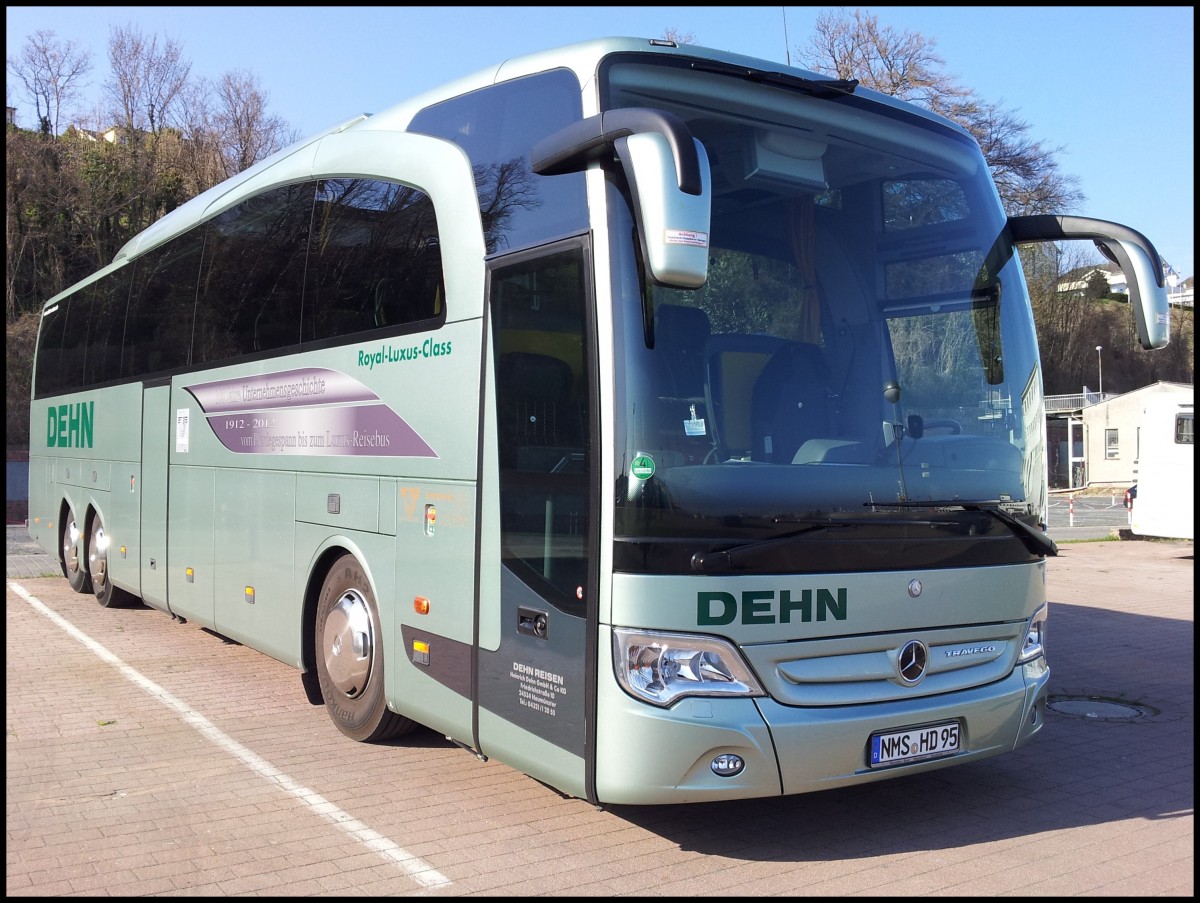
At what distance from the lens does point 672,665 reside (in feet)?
15.2

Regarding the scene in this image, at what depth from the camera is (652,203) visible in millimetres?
4152

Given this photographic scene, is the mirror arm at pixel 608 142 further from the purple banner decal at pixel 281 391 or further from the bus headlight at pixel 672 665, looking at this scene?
the purple banner decal at pixel 281 391

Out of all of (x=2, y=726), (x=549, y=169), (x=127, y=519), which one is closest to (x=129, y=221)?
(x=127, y=519)

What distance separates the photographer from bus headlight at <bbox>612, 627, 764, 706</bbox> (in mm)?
4605

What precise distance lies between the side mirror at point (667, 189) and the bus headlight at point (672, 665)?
4.83 ft

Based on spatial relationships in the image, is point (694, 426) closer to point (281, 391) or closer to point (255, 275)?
point (281, 391)

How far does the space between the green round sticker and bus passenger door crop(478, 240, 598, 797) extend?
0.22 meters

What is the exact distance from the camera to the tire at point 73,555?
13070mm

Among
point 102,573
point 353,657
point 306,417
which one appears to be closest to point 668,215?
point 353,657

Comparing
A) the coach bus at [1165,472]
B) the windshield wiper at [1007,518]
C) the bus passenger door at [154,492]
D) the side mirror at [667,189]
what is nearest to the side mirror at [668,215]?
the side mirror at [667,189]

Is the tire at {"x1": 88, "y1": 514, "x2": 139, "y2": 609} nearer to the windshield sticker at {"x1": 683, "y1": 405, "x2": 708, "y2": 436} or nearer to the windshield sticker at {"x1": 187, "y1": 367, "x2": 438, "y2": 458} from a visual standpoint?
the windshield sticker at {"x1": 187, "y1": 367, "x2": 438, "y2": 458}

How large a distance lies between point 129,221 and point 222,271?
3883cm

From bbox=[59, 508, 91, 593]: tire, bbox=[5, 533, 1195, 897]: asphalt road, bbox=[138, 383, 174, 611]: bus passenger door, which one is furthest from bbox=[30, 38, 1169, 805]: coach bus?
bbox=[59, 508, 91, 593]: tire

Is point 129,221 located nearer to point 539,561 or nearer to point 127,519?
point 127,519
